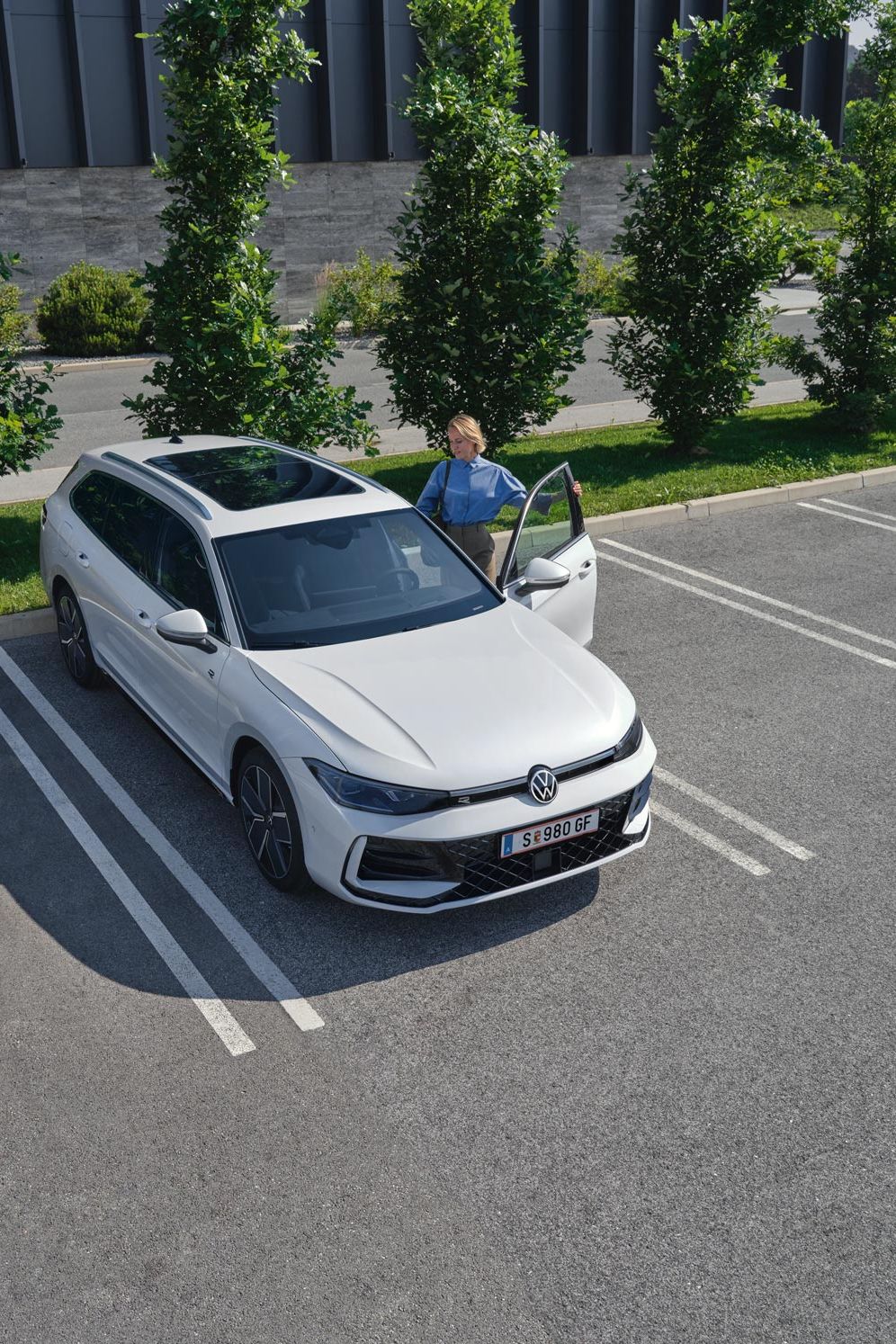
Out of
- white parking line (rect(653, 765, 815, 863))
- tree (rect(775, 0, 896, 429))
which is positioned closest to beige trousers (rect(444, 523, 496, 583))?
white parking line (rect(653, 765, 815, 863))

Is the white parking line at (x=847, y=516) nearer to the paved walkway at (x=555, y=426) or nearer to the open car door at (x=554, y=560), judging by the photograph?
the paved walkway at (x=555, y=426)

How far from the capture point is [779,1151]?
4547mm

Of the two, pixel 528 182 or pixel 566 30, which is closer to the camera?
pixel 528 182

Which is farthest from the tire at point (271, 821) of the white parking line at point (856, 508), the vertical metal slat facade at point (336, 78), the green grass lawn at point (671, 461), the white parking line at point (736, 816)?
the vertical metal slat facade at point (336, 78)

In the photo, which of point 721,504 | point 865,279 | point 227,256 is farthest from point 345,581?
point 865,279

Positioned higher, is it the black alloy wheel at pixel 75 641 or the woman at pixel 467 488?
the woman at pixel 467 488

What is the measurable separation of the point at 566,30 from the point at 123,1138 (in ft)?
110

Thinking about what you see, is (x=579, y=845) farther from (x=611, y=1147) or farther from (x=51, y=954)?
(x=51, y=954)

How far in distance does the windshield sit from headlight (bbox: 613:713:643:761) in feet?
3.72

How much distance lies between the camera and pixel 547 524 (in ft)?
25.7

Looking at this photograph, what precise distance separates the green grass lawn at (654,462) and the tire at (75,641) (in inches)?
95.8

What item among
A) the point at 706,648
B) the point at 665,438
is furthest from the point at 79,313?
the point at 706,648

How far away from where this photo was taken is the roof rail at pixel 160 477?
23.2ft

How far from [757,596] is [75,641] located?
5.52m
